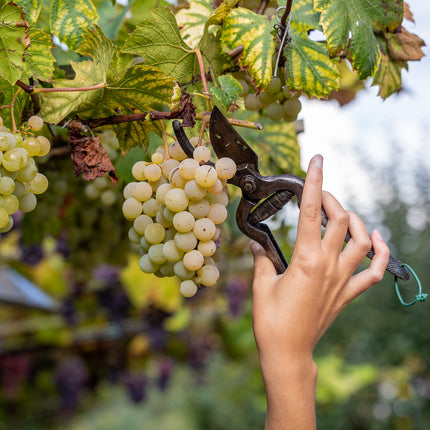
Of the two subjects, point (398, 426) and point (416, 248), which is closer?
point (398, 426)

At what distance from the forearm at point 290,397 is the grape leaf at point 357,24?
37 centimetres

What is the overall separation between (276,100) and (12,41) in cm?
39

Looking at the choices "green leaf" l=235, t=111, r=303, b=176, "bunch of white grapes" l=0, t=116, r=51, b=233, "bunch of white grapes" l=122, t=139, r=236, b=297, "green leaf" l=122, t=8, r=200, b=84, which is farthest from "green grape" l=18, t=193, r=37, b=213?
"green leaf" l=235, t=111, r=303, b=176

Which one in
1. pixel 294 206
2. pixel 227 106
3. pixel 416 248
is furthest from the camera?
pixel 416 248

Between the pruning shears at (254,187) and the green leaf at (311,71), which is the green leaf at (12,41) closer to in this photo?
the pruning shears at (254,187)

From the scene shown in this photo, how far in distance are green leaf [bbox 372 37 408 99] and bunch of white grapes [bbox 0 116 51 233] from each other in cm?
49

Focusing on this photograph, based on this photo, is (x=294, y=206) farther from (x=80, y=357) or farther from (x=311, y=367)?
(x=80, y=357)

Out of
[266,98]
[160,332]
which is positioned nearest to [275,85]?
[266,98]

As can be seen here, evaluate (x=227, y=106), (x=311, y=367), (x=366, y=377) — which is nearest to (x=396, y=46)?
(x=227, y=106)

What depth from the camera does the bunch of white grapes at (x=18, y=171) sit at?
0.46 metres

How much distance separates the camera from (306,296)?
0.49 m

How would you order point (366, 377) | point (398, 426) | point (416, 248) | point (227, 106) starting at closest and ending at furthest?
Answer: point (227, 106), point (366, 377), point (398, 426), point (416, 248)

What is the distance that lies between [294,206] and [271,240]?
1.66ft

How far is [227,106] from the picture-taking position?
498 millimetres
